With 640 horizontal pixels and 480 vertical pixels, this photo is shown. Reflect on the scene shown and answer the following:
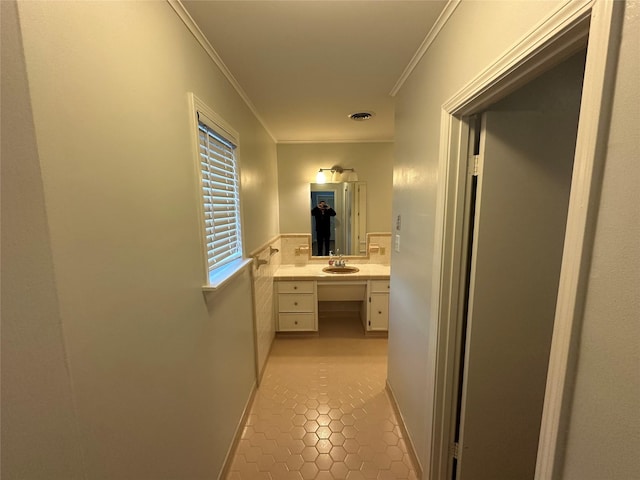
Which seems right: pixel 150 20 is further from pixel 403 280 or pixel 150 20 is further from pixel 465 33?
pixel 403 280

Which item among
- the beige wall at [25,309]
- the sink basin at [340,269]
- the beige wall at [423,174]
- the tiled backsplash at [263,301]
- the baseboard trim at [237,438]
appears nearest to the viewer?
the beige wall at [25,309]

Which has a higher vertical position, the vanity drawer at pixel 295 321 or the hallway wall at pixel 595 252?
the hallway wall at pixel 595 252

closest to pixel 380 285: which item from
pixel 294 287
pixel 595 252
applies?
pixel 294 287

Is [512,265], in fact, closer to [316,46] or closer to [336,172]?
[316,46]

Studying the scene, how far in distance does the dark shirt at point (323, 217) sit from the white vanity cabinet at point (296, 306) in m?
0.82

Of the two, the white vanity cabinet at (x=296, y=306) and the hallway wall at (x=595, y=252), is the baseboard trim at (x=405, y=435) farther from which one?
the white vanity cabinet at (x=296, y=306)

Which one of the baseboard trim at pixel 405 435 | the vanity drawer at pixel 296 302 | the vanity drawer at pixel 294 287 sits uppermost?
the vanity drawer at pixel 294 287

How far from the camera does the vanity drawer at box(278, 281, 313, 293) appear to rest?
298 centimetres

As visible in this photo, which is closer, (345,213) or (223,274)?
(223,274)

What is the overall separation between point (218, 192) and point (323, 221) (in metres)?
2.05

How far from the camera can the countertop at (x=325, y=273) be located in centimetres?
295

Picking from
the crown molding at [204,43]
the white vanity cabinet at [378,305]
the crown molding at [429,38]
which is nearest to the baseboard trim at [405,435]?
the white vanity cabinet at [378,305]

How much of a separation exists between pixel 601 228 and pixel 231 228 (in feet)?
5.65

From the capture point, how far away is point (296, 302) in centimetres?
302
